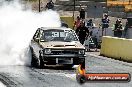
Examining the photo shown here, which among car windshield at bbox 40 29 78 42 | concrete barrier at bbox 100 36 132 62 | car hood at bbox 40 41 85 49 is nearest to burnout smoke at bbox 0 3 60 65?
car windshield at bbox 40 29 78 42

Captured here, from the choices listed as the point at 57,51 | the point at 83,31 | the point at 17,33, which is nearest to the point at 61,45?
the point at 57,51

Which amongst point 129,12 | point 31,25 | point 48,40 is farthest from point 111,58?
point 129,12

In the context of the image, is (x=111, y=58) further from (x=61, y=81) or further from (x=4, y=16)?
(x=61, y=81)

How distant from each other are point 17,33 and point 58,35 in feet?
14.5

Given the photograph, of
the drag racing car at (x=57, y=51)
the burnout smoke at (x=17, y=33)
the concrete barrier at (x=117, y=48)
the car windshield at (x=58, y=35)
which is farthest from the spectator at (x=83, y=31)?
the drag racing car at (x=57, y=51)

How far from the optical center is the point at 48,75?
1625 centimetres

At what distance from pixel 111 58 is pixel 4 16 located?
6193mm

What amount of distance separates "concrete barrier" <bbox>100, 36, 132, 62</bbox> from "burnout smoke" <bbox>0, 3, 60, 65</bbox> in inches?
140

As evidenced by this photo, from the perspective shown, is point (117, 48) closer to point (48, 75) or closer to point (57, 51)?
point (57, 51)

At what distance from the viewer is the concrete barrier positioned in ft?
74.1

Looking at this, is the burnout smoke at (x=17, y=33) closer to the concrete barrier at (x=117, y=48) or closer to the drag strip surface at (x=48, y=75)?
the drag strip surface at (x=48, y=75)

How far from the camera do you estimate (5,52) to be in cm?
2133

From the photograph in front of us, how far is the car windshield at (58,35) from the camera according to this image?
19.1 metres

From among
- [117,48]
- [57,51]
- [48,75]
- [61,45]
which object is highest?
[61,45]
